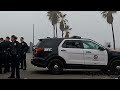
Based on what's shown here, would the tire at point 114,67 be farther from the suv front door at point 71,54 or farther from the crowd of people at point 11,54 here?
the crowd of people at point 11,54

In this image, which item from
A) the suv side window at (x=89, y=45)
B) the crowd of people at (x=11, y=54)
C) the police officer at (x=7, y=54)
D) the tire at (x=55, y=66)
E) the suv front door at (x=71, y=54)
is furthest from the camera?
the suv side window at (x=89, y=45)

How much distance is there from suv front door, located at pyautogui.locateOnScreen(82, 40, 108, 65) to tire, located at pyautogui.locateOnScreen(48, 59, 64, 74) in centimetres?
118

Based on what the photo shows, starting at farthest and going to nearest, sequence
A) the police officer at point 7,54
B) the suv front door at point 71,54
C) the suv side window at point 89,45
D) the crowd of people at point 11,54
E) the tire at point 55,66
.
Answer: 1. the suv side window at point 89,45
2. the suv front door at point 71,54
3. the tire at point 55,66
4. the police officer at point 7,54
5. the crowd of people at point 11,54

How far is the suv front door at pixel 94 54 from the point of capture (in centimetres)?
1363

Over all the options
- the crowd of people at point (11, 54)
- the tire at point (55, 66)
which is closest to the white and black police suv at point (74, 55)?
the tire at point (55, 66)

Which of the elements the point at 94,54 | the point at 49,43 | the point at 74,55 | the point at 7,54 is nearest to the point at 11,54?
the point at 7,54

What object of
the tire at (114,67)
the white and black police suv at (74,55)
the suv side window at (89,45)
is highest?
the suv side window at (89,45)
